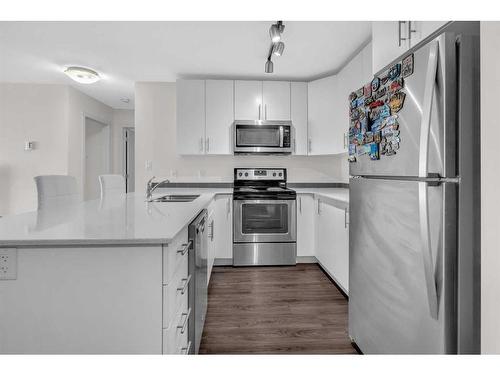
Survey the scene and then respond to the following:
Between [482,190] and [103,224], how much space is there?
1.46 metres

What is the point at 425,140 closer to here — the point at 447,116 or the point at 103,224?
the point at 447,116

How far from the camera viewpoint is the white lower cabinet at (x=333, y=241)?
8.87ft

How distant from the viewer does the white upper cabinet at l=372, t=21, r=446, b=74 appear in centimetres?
145

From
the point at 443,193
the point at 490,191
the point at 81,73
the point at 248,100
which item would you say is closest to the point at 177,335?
the point at 443,193

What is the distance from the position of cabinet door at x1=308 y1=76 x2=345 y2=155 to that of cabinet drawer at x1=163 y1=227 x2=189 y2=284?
273 centimetres

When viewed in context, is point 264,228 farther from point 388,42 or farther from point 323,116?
point 388,42

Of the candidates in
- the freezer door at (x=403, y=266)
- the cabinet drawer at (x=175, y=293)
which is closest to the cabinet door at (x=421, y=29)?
the freezer door at (x=403, y=266)

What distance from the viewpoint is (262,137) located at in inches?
155

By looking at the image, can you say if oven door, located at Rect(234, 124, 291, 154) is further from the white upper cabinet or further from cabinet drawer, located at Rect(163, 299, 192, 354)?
cabinet drawer, located at Rect(163, 299, 192, 354)

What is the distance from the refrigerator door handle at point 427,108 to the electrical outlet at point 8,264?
1.47 m
